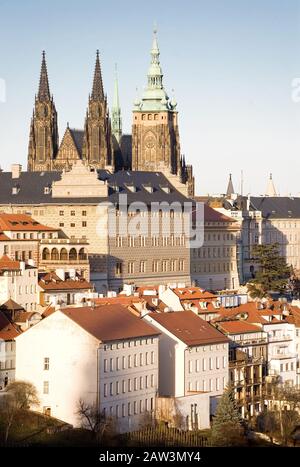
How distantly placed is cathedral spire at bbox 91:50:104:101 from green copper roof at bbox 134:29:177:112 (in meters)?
9.08

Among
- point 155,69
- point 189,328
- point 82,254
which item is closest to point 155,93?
point 155,69

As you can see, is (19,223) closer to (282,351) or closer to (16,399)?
(282,351)

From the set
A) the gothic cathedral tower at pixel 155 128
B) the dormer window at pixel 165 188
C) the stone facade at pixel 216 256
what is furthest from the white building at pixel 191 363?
the gothic cathedral tower at pixel 155 128

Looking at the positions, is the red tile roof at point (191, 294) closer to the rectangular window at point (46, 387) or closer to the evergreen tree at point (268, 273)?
the evergreen tree at point (268, 273)

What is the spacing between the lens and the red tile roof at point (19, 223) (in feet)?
375

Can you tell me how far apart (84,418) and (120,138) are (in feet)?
306

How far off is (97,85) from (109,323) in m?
73.1

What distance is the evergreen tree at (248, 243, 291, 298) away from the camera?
432 feet

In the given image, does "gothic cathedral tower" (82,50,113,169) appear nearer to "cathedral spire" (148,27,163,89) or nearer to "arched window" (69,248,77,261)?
"cathedral spire" (148,27,163,89)

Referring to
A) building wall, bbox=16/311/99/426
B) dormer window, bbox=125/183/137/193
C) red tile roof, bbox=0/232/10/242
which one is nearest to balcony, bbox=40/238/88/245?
red tile roof, bbox=0/232/10/242

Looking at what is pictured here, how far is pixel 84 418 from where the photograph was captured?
81.6 meters

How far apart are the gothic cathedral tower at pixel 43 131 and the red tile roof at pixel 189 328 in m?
62.6

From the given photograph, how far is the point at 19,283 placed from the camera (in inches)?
3964

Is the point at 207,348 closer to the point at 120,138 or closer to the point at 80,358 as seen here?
the point at 80,358
